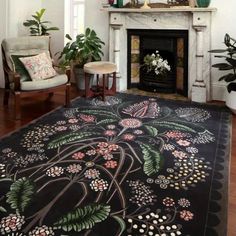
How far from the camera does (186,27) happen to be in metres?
4.57

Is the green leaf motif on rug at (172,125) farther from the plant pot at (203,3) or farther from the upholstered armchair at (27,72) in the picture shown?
the plant pot at (203,3)

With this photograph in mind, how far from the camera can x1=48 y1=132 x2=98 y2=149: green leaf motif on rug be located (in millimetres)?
3053

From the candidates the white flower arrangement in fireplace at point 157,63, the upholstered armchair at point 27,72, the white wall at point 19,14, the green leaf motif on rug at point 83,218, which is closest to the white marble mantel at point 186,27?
the white flower arrangement in fireplace at point 157,63

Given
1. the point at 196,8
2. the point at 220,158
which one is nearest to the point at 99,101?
the point at 196,8

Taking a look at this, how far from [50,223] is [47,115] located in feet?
7.04

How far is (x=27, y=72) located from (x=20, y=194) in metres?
2.19

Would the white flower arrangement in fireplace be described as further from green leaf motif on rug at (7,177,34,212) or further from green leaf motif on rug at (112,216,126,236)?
green leaf motif on rug at (112,216,126,236)

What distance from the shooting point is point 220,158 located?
281 centimetres

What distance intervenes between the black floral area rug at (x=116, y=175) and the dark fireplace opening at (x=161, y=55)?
43.1 inches

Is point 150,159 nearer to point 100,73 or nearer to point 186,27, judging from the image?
point 100,73

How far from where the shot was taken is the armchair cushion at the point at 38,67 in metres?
3.96

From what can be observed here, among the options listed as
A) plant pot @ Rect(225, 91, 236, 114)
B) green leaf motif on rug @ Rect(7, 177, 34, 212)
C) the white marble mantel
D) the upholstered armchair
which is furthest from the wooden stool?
green leaf motif on rug @ Rect(7, 177, 34, 212)

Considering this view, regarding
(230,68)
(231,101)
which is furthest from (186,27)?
(231,101)

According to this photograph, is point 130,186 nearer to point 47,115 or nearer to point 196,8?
point 47,115
